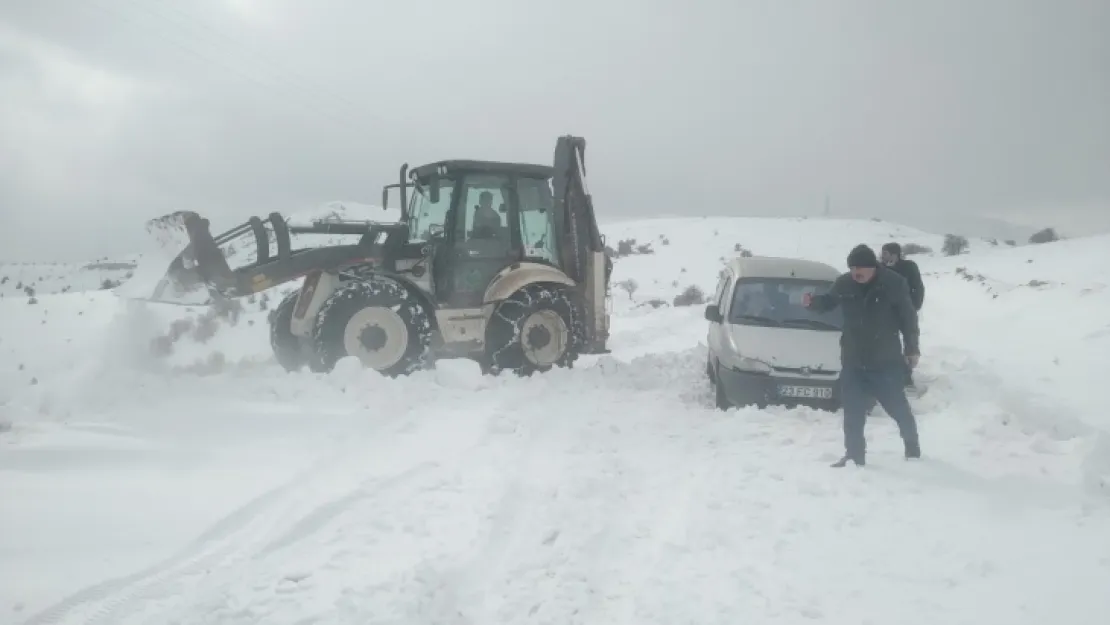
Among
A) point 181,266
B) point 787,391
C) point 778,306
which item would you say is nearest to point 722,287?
point 778,306

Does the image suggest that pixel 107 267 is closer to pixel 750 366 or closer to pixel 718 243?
pixel 750 366

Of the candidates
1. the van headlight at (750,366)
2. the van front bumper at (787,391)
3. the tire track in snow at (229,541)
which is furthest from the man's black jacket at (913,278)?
the tire track in snow at (229,541)

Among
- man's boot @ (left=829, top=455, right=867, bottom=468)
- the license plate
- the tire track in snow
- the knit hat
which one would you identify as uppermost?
the knit hat

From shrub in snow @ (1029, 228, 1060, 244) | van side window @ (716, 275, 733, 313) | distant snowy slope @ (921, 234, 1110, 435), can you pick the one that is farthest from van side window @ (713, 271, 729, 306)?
shrub in snow @ (1029, 228, 1060, 244)

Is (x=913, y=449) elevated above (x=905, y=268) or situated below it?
below

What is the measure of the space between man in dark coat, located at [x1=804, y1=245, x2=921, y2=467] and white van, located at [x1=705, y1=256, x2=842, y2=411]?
1879 millimetres

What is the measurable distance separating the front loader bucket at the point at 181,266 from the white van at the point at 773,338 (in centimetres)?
601

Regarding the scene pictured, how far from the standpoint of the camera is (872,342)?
5.80 meters

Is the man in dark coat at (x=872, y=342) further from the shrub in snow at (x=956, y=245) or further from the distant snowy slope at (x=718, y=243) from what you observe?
the shrub in snow at (x=956, y=245)

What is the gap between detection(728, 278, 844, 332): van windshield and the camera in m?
8.66

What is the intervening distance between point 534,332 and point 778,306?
3262mm

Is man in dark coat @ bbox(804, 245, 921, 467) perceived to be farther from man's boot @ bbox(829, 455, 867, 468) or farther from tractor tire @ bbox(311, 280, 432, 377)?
tractor tire @ bbox(311, 280, 432, 377)

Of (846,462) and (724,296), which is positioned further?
(724,296)

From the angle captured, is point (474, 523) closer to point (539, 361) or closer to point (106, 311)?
point (539, 361)
